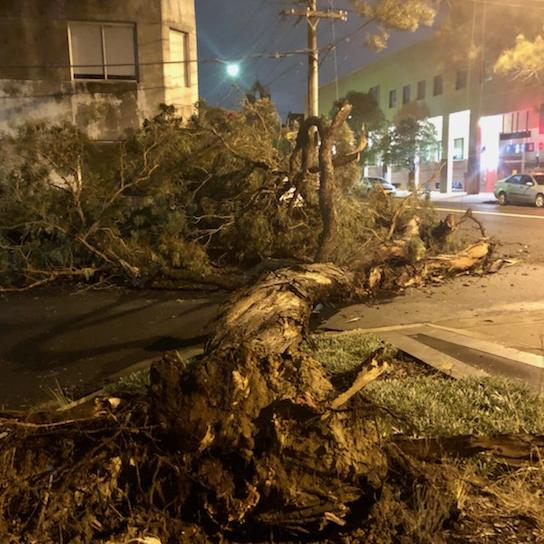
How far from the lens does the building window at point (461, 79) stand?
37.1m

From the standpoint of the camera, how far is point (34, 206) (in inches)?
409

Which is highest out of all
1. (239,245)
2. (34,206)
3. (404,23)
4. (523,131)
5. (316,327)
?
(404,23)

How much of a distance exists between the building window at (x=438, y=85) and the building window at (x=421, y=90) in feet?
4.56

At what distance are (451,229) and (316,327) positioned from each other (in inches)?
230

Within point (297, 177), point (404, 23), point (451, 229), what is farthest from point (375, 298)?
point (404, 23)

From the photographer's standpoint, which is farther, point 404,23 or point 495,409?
point 404,23

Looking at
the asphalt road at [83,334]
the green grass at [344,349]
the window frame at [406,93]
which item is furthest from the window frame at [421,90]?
the green grass at [344,349]

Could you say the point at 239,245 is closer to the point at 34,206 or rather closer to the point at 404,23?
the point at 34,206

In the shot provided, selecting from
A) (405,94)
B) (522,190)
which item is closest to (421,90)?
(405,94)

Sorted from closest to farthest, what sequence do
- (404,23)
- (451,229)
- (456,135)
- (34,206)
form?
(34,206) < (451,229) < (404,23) < (456,135)

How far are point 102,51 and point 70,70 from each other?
3.25ft

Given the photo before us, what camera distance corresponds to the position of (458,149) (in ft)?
130

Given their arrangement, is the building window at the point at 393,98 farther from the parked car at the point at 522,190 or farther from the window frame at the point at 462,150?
the parked car at the point at 522,190

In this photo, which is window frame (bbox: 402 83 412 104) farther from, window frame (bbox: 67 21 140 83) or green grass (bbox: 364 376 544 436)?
green grass (bbox: 364 376 544 436)
